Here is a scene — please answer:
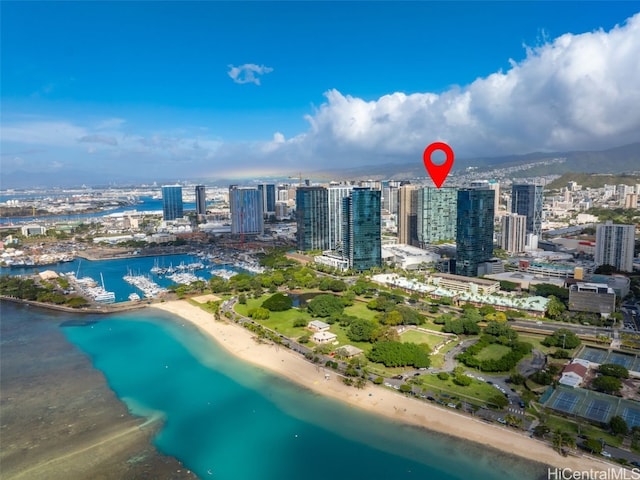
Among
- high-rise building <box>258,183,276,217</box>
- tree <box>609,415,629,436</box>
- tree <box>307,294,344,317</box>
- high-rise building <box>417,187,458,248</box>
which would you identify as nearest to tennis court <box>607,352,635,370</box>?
tree <box>609,415,629,436</box>

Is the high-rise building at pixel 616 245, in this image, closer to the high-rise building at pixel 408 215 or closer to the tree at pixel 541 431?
the high-rise building at pixel 408 215

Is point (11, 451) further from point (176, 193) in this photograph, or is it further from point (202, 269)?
point (176, 193)

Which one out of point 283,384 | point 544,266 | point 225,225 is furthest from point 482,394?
point 225,225

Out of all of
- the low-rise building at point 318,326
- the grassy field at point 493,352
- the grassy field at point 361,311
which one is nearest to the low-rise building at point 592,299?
the grassy field at point 493,352

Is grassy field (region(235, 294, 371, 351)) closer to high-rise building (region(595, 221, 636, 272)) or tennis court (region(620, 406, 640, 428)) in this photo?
tennis court (region(620, 406, 640, 428))

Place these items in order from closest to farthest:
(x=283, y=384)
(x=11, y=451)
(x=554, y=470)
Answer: (x=554, y=470) → (x=11, y=451) → (x=283, y=384)

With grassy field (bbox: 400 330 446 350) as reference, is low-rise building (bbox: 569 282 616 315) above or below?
above
